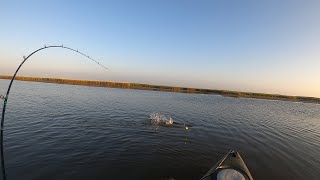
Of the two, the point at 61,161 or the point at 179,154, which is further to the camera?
the point at 179,154

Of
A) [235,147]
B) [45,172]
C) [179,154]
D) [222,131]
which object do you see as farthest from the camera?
[222,131]

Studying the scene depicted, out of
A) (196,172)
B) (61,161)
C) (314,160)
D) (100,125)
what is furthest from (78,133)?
(314,160)

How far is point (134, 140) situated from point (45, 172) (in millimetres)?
6678

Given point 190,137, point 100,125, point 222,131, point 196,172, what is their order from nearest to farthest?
point 196,172, point 190,137, point 100,125, point 222,131

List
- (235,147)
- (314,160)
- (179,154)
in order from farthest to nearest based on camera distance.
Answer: (235,147), (314,160), (179,154)

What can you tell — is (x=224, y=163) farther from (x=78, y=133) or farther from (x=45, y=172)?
(x=78, y=133)

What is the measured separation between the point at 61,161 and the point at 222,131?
14555 millimetres

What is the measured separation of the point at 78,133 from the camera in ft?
55.4

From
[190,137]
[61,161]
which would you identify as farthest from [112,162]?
[190,137]

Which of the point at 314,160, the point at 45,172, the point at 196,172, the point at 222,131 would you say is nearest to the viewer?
the point at 45,172

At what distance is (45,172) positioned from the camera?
9938 millimetres

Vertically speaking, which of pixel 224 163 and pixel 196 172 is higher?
pixel 224 163

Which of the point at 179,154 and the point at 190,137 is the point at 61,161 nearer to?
the point at 179,154

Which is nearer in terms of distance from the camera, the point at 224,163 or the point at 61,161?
the point at 224,163
